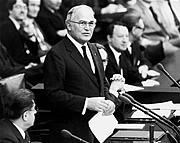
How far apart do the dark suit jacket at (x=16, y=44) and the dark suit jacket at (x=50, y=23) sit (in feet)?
0.72

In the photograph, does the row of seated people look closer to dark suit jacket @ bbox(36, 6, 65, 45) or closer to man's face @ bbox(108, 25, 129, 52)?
dark suit jacket @ bbox(36, 6, 65, 45)

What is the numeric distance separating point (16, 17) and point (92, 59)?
2978mm

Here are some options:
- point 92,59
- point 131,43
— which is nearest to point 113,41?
point 131,43

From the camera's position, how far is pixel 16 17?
5.83 m

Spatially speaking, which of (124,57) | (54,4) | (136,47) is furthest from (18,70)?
(136,47)

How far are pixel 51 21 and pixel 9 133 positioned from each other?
3.47 m

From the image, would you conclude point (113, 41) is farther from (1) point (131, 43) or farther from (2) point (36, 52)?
(2) point (36, 52)

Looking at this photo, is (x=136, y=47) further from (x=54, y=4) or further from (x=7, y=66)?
(x=7, y=66)

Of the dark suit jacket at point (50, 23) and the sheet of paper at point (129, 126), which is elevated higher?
the sheet of paper at point (129, 126)

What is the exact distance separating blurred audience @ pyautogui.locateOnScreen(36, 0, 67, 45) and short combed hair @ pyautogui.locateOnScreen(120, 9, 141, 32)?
2.46 ft

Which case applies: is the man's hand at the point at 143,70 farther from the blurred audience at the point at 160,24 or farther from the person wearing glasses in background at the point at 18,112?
the person wearing glasses in background at the point at 18,112

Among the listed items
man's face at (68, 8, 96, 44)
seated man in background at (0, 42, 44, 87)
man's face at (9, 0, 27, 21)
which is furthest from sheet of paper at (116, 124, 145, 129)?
man's face at (9, 0, 27, 21)

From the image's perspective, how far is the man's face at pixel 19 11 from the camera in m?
5.79

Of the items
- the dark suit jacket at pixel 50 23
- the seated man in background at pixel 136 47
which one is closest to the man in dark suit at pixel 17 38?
the dark suit jacket at pixel 50 23
